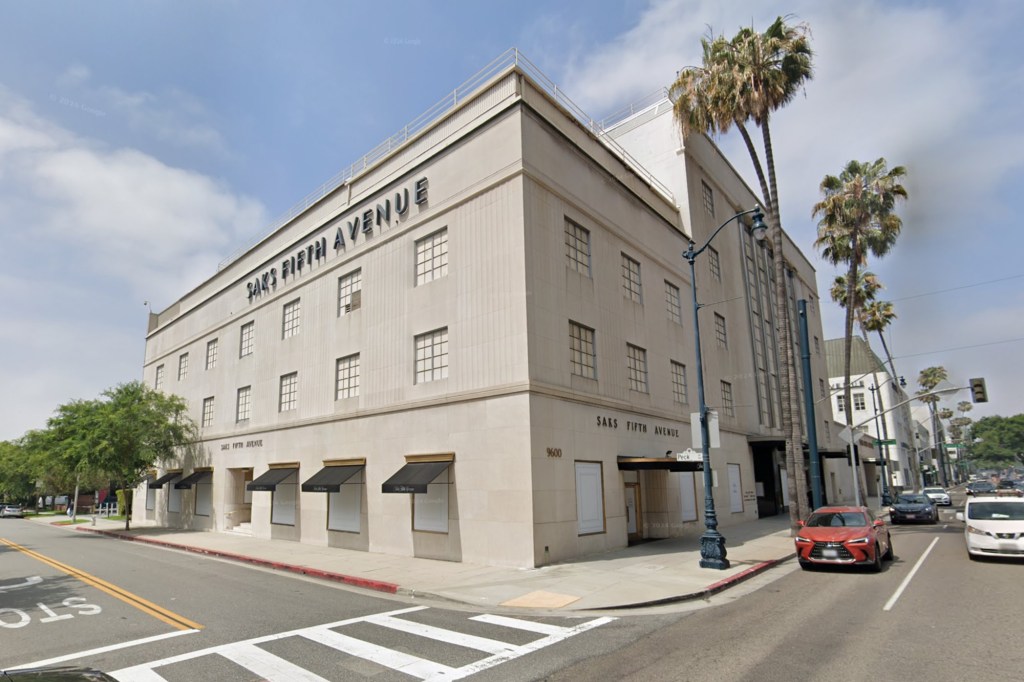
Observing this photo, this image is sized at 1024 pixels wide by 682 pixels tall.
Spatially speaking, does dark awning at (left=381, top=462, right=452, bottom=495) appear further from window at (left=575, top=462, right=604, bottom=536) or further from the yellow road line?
the yellow road line

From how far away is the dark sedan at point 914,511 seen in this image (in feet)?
92.8

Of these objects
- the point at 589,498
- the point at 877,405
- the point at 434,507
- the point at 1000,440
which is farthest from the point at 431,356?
the point at 1000,440

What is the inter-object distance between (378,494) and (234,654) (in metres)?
11.8

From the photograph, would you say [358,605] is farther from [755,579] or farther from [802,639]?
[755,579]

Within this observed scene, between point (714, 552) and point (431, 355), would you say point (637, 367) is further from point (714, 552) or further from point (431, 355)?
point (714, 552)

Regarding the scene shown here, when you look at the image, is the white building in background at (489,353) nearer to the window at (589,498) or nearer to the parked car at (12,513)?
the window at (589,498)

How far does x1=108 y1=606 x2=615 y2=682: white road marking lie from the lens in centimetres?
711

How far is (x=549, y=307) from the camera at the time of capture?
17578 mm

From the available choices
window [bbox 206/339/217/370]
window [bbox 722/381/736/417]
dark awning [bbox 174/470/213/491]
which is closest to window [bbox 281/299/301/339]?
window [bbox 206/339/217/370]

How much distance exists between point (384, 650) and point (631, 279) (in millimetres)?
17690

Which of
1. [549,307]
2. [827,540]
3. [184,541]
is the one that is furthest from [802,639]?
[184,541]

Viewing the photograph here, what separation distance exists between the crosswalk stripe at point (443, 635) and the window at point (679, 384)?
17087 millimetres

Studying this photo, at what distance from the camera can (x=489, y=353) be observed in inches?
676

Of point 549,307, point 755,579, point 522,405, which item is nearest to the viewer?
point 755,579
